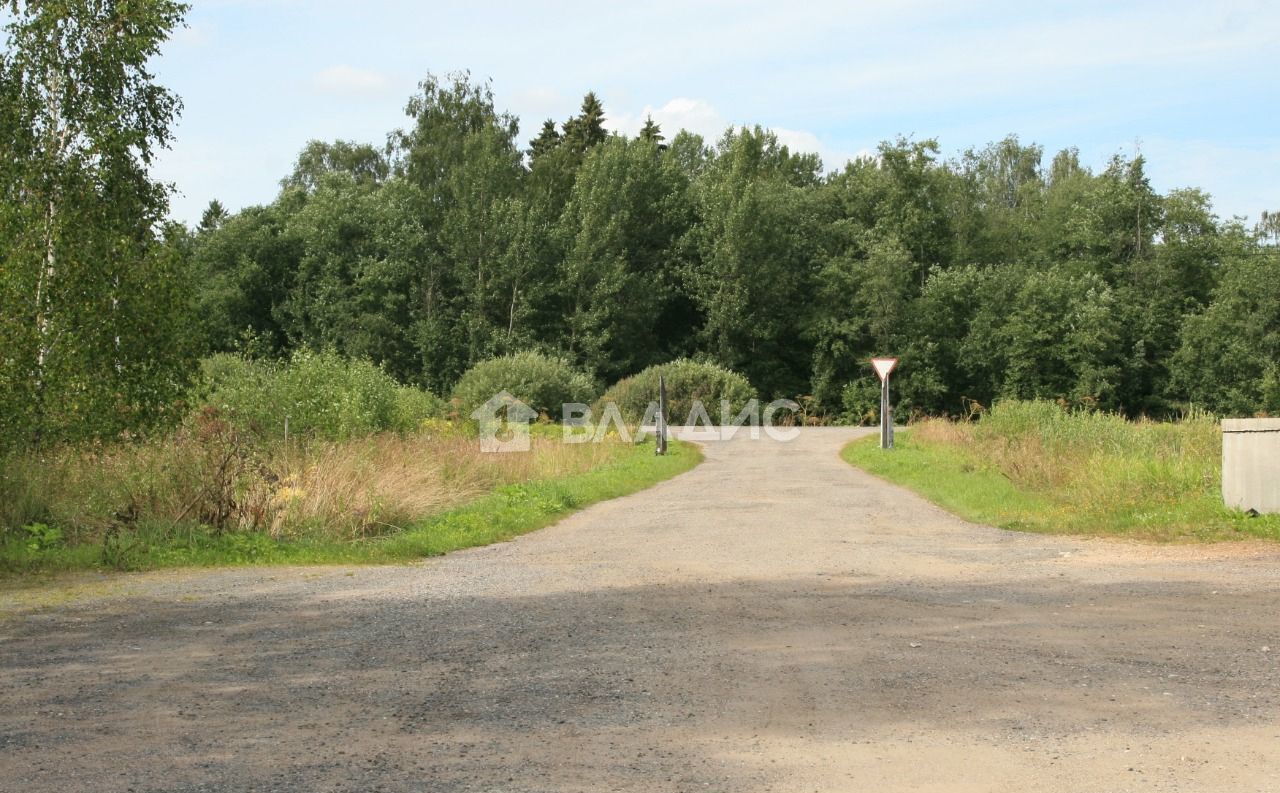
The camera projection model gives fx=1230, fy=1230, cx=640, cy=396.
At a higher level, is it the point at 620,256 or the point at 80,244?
the point at 620,256

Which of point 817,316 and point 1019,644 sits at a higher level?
point 817,316

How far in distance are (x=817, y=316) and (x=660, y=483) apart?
151 ft

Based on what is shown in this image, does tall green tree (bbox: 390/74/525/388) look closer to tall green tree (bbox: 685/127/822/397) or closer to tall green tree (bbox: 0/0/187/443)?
tall green tree (bbox: 685/127/822/397)

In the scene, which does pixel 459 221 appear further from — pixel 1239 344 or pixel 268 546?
pixel 268 546

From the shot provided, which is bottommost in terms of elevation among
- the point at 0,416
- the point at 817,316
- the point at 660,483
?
the point at 660,483

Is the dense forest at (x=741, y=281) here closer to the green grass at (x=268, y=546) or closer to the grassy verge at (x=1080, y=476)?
the grassy verge at (x=1080, y=476)

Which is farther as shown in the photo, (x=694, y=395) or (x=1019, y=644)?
(x=694, y=395)

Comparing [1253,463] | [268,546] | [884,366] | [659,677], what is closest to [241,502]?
[268,546]

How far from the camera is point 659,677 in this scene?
722 centimetres

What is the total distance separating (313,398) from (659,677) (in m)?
20.0

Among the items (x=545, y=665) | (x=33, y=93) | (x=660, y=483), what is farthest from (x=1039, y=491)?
(x=33, y=93)

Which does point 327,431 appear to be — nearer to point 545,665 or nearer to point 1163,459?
point 1163,459

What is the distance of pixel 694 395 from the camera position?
53719 mm

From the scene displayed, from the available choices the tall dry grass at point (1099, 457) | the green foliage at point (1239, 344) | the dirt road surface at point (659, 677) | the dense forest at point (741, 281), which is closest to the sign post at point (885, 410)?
the tall dry grass at point (1099, 457)
